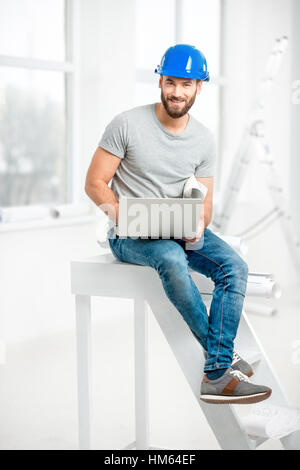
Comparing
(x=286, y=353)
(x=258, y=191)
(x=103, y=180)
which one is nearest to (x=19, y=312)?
(x=286, y=353)

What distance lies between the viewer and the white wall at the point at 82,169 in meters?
3.28

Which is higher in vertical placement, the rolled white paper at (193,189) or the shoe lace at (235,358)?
the rolled white paper at (193,189)

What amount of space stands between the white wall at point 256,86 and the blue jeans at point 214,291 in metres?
2.68

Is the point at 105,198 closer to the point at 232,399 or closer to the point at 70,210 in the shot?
the point at 232,399

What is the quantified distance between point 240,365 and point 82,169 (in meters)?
1.91

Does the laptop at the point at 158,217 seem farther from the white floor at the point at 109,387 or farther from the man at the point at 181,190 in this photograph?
the white floor at the point at 109,387

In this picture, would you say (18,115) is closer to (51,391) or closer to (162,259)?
(51,391)

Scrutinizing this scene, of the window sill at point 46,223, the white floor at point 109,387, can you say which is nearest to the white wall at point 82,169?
the window sill at point 46,223

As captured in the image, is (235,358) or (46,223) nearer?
A: (235,358)

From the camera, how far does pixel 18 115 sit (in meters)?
3.46

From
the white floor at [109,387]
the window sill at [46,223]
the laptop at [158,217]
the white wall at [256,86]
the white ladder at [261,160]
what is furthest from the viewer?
the white wall at [256,86]

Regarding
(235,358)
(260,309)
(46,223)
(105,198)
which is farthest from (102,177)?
(260,309)

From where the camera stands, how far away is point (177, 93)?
1.87 metres

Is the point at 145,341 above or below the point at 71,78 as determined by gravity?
below
